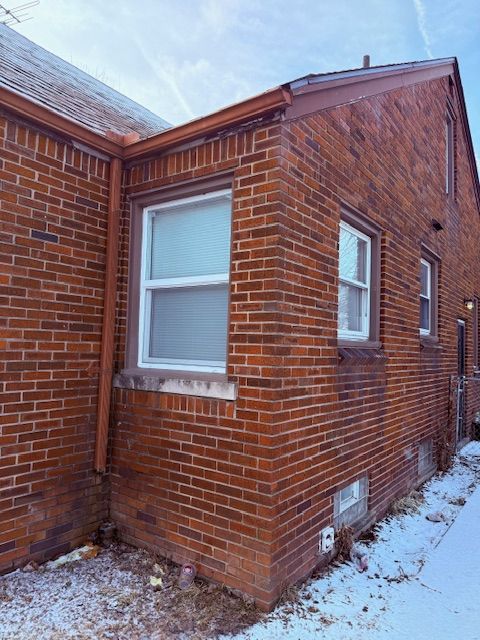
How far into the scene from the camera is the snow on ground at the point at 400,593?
2826 mm

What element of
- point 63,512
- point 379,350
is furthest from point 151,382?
point 379,350

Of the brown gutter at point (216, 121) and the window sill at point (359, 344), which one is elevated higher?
the brown gutter at point (216, 121)

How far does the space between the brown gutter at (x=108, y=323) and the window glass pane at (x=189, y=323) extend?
374mm

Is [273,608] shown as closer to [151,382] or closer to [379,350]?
[151,382]

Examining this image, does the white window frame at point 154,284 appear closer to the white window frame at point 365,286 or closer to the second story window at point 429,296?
the white window frame at point 365,286

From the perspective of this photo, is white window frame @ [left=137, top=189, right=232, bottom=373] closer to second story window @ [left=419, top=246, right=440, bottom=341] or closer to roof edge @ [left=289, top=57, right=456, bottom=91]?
roof edge @ [left=289, top=57, right=456, bottom=91]

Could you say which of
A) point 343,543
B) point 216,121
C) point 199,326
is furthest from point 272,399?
point 216,121

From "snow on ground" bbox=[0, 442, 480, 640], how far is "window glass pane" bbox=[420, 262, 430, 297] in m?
3.86

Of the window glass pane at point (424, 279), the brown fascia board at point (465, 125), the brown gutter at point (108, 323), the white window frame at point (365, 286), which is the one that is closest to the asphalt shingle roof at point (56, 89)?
the brown gutter at point (108, 323)

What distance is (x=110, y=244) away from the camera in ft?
13.0

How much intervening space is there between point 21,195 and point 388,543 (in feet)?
14.4

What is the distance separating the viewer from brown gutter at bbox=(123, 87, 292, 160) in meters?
3.01

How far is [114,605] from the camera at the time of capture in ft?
9.71

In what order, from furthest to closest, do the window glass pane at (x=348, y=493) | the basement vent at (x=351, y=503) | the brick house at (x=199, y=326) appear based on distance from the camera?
the window glass pane at (x=348, y=493) → the basement vent at (x=351, y=503) → the brick house at (x=199, y=326)
